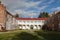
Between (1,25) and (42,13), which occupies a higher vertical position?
(42,13)

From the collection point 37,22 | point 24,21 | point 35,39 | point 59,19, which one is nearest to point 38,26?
point 37,22

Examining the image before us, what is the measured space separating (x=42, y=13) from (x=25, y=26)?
62.1 meters

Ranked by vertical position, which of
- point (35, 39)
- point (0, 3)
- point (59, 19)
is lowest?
point (35, 39)

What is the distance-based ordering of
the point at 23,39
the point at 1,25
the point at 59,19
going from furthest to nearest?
the point at 59,19 < the point at 1,25 < the point at 23,39

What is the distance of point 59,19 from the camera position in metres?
69.3

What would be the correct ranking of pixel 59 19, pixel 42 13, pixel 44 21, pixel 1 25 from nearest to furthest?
pixel 1 25
pixel 59 19
pixel 44 21
pixel 42 13

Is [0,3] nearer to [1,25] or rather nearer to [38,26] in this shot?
[1,25]

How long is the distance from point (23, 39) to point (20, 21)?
8440cm

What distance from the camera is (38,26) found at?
113938mm

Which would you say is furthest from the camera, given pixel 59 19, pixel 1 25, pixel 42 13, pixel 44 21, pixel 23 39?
pixel 42 13

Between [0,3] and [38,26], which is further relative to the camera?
[38,26]

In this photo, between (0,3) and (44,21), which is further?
(44,21)

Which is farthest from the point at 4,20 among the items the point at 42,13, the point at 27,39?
the point at 42,13

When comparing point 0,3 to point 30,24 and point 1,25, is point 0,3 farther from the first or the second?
point 30,24
